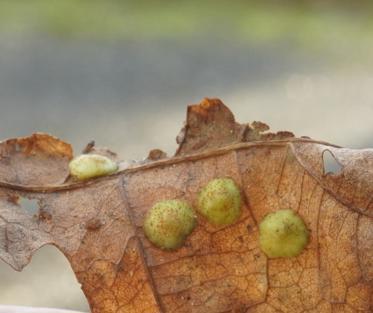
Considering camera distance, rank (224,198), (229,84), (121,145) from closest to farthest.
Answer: (224,198) → (121,145) → (229,84)

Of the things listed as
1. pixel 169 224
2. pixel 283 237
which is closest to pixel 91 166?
A: pixel 169 224

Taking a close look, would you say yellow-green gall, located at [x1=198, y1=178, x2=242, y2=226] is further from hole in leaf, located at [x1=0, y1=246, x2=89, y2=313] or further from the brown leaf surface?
hole in leaf, located at [x1=0, y1=246, x2=89, y2=313]

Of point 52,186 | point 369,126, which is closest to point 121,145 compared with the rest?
point 369,126

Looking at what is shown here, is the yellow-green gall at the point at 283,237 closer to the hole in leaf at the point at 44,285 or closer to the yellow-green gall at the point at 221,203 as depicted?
the yellow-green gall at the point at 221,203

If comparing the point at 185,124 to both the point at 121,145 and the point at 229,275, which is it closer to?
Result: the point at 229,275

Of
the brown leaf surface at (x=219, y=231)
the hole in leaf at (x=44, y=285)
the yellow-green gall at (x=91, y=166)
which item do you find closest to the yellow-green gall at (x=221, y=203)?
the brown leaf surface at (x=219, y=231)

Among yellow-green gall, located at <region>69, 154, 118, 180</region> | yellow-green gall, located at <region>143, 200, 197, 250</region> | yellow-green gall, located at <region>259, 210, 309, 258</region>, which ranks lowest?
yellow-green gall, located at <region>259, 210, 309, 258</region>

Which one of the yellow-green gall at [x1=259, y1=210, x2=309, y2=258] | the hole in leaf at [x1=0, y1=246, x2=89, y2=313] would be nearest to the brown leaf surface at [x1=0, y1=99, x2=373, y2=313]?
the yellow-green gall at [x1=259, y1=210, x2=309, y2=258]
